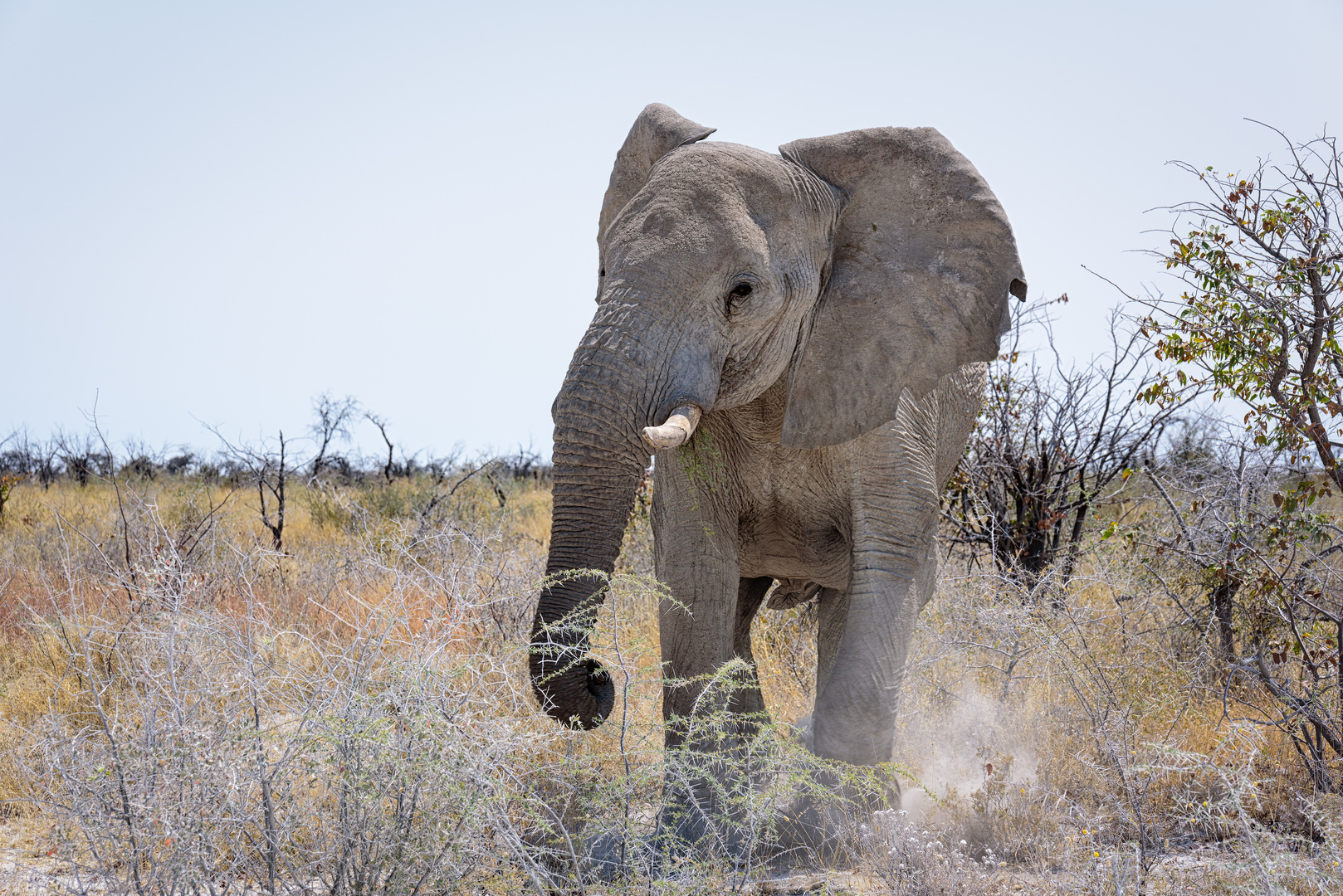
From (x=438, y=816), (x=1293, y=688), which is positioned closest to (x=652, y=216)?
(x=438, y=816)

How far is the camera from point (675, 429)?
346 centimetres

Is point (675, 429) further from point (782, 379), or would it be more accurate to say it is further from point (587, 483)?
point (782, 379)

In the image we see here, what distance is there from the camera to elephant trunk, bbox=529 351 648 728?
11.7 feet

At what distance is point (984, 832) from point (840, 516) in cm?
137

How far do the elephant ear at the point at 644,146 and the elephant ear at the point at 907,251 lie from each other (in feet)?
1.32

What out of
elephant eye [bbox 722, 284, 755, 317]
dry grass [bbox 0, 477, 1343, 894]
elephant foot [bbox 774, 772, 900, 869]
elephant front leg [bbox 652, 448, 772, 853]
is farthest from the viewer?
elephant front leg [bbox 652, 448, 772, 853]

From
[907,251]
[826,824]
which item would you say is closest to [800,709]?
[826,824]

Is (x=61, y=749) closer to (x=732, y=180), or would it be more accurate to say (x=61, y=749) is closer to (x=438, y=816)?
(x=438, y=816)

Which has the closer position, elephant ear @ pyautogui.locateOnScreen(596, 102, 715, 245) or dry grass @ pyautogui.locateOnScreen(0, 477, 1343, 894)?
dry grass @ pyautogui.locateOnScreen(0, 477, 1343, 894)


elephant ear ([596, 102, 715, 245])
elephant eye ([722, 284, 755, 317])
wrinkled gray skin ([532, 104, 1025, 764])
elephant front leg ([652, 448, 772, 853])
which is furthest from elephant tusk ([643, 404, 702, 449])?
elephant ear ([596, 102, 715, 245])

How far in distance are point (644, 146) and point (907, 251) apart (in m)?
1.13

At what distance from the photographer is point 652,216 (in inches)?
151

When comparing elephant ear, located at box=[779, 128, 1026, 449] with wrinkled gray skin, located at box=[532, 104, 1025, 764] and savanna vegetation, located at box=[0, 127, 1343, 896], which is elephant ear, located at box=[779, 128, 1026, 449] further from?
savanna vegetation, located at box=[0, 127, 1343, 896]

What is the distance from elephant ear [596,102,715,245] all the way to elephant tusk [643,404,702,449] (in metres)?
1.22
